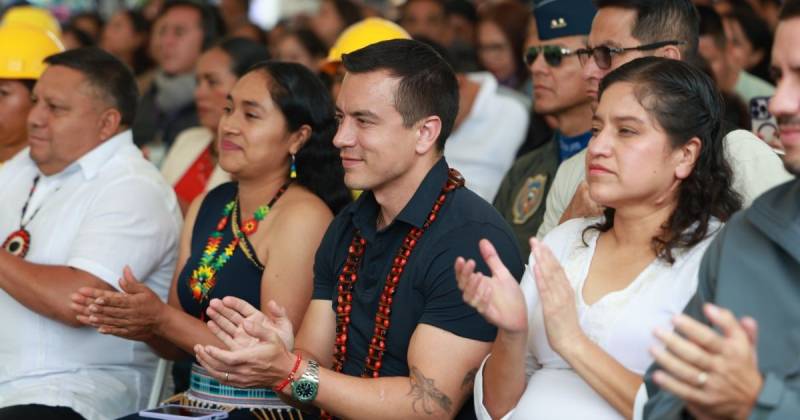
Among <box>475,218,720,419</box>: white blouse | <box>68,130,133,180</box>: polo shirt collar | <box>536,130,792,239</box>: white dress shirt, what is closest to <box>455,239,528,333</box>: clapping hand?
<box>475,218,720,419</box>: white blouse

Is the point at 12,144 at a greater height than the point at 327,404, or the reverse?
the point at 12,144

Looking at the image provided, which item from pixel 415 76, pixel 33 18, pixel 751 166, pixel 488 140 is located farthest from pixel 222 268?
pixel 33 18

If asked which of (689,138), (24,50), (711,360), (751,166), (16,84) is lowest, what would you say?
(711,360)

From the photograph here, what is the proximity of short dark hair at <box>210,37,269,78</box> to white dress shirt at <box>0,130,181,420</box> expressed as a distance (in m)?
1.13

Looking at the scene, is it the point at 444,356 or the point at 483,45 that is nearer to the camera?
the point at 444,356

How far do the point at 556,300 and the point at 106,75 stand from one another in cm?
223

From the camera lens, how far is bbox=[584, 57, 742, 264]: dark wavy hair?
8.14 feet

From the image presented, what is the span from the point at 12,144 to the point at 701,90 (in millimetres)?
2917

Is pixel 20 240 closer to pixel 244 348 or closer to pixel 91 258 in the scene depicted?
pixel 91 258

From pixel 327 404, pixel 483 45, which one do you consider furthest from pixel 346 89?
pixel 483 45

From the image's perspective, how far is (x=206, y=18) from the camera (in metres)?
6.82

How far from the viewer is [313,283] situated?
3211 millimetres

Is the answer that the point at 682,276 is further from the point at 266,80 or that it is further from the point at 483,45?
the point at 483,45

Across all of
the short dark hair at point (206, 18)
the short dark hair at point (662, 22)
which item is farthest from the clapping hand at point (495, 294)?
the short dark hair at point (206, 18)
